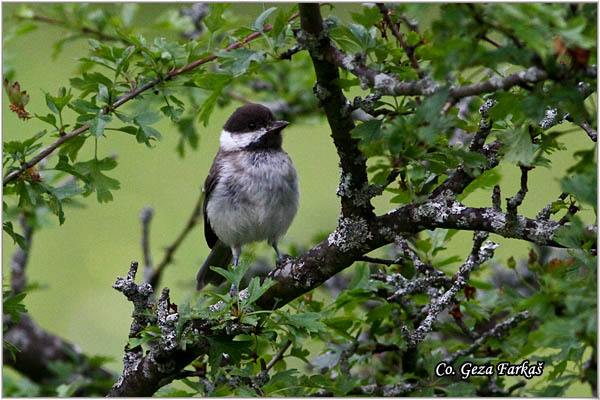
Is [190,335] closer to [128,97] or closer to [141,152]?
[128,97]

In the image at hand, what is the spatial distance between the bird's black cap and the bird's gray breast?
0.19m

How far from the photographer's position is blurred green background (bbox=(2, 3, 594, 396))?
6.48 meters

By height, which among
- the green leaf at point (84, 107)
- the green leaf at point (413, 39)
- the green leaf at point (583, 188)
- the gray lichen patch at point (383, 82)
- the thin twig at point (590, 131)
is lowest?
the green leaf at point (583, 188)

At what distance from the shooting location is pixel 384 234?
278 centimetres

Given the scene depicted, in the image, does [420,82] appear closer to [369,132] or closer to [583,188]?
[369,132]

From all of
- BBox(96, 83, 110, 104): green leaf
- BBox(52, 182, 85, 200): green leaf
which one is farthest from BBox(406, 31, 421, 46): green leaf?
BBox(52, 182, 85, 200): green leaf

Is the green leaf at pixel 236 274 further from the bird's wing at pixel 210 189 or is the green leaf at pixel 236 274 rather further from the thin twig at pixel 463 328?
the bird's wing at pixel 210 189

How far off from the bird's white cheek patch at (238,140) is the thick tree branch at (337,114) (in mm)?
1990

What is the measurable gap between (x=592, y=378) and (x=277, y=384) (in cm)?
126

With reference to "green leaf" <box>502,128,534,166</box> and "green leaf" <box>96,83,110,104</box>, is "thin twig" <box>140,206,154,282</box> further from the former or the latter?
"green leaf" <box>502,128,534,166</box>

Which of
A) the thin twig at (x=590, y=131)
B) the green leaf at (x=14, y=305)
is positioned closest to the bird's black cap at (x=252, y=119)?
the green leaf at (x=14, y=305)

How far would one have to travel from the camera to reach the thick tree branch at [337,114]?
2.47m

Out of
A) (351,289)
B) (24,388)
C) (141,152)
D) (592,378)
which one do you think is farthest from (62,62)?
(592,378)

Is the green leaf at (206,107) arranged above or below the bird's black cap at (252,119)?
below
